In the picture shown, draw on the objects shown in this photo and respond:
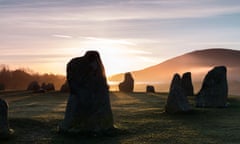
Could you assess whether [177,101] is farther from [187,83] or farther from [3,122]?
[187,83]

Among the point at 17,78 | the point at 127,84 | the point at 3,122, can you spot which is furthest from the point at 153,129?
the point at 17,78

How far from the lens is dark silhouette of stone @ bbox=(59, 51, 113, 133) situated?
71.7 feet

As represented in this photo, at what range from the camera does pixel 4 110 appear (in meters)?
20.2

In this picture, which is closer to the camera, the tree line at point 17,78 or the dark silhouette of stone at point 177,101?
the dark silhouette of stone at point 177,101

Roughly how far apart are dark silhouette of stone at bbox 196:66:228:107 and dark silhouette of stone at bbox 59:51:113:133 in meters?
14.0

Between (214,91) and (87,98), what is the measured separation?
1558 centimetres

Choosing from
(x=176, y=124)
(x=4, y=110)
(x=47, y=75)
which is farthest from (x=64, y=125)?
(x=47, y=75)

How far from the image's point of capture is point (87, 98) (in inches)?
864

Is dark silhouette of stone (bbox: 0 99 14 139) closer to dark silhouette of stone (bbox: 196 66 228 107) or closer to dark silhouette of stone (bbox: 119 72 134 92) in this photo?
dark silhouette of stone (bbox: 196 66 228 107)

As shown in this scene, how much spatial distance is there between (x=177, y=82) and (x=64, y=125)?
11.1 m

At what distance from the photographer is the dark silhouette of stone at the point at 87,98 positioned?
21844 millimetres

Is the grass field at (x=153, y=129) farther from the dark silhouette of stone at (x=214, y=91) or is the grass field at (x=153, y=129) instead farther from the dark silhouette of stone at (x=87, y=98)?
the dark silhouette of stone at (x=214, y=91)

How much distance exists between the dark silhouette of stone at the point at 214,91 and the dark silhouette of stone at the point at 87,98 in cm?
1397

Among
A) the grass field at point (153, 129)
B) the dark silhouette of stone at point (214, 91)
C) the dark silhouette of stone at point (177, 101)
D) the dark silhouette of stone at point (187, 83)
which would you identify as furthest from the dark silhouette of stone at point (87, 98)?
the dark silhouette of stone at point (187, 83)
